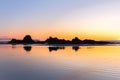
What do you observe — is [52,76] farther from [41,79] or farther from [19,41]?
[19,41]

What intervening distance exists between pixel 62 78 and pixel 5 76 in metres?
3.23

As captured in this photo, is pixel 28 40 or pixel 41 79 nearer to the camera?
pixel 41 79

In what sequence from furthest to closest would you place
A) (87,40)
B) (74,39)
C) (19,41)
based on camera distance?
→ (19,41)
(87,40)
(74,39)

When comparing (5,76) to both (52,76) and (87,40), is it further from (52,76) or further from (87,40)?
(87,40)

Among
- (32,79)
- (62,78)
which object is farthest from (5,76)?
(62,78)

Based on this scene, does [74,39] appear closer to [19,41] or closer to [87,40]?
[87,40]

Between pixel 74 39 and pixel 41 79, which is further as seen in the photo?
pixel 74 39

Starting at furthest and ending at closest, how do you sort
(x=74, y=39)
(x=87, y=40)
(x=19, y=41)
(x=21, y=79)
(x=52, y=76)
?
(x=19, y=41)
(x=87, y=40)
(x=74, y=39)
(x=52, y=76)
(x=21, y=79)

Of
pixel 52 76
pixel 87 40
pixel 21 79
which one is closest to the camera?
pixel 21 79

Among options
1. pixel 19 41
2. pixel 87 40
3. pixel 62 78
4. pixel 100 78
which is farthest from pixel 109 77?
pixel 19 41

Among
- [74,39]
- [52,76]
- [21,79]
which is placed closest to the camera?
[21,79]

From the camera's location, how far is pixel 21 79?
14.6 metres

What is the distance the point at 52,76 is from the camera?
52.0ft

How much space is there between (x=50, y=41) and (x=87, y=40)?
14.7 meters
